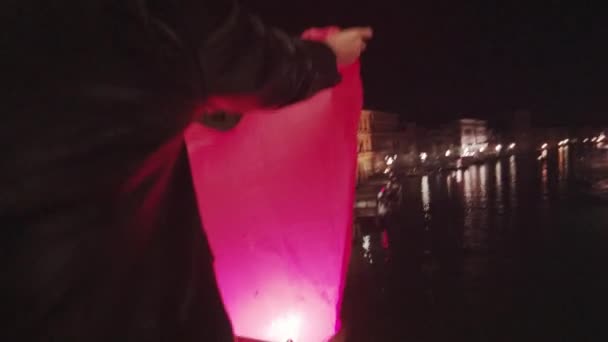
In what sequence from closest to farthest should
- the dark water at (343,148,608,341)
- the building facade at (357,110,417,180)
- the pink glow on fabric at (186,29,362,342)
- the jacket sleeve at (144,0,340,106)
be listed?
the jacket sleeve at (144,0,340,106) → the pink glow on fabric at (186,29,362,342) → the dark water at (343,148,608,341) → the building facade at (357,110,417,180)

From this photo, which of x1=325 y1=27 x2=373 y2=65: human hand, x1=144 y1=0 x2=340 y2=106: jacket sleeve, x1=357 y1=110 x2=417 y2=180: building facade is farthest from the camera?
x1=357 y1=110 x2=417 y2=180: building facade

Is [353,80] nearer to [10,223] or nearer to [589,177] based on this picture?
[10,223]

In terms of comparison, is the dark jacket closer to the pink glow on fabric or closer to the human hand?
the human hand

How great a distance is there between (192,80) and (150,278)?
1.18 ft

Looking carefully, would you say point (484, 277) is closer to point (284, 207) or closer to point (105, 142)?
point (284, 207)

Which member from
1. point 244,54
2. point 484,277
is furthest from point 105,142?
point 484,277

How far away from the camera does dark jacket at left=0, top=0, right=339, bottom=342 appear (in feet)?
1.93

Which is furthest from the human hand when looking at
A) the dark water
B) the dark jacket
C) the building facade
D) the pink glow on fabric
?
Result: the building facade

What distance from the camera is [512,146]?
84.4 metres

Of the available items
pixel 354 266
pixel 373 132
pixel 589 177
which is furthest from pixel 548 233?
pixel 373 132

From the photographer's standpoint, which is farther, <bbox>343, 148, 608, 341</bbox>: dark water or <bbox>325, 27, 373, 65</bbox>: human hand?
<bbox>343, 148, 608, 341</bbox>: dark water

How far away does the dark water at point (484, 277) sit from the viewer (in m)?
7.56

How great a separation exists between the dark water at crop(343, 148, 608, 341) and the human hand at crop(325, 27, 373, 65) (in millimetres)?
4282

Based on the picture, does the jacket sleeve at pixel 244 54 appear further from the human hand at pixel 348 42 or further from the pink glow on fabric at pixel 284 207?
the pink glow on fabric at pixel 284 207
